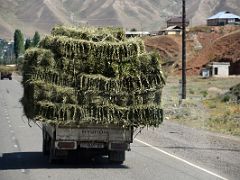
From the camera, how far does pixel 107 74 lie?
50.6 ft

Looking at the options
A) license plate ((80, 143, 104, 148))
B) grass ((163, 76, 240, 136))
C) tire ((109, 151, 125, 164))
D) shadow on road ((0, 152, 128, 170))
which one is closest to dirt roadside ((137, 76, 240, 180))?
grass ((163, 76, 240, 136))

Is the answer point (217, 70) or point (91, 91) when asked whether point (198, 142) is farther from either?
point (217, 70)

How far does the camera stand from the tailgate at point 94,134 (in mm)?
14883

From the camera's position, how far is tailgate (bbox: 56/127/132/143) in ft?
48.8

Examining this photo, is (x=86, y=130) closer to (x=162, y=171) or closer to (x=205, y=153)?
(x=162, y=171)

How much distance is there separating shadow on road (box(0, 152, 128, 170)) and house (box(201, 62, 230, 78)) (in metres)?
76.2

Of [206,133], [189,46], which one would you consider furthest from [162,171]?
[189,46]

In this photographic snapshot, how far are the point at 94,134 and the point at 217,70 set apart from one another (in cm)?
7966

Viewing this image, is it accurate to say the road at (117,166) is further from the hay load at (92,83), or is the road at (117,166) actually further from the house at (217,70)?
the house at (217,70)

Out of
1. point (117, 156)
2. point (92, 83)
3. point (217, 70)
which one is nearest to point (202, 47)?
point (217, 70)

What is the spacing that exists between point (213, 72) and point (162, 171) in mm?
79362

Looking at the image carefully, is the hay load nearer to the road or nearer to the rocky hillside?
the road

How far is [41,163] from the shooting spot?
627 inches

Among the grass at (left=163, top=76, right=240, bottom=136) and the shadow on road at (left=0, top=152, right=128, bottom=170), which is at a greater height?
the grass at (left=163, top=76, right=240, bottom=136)
